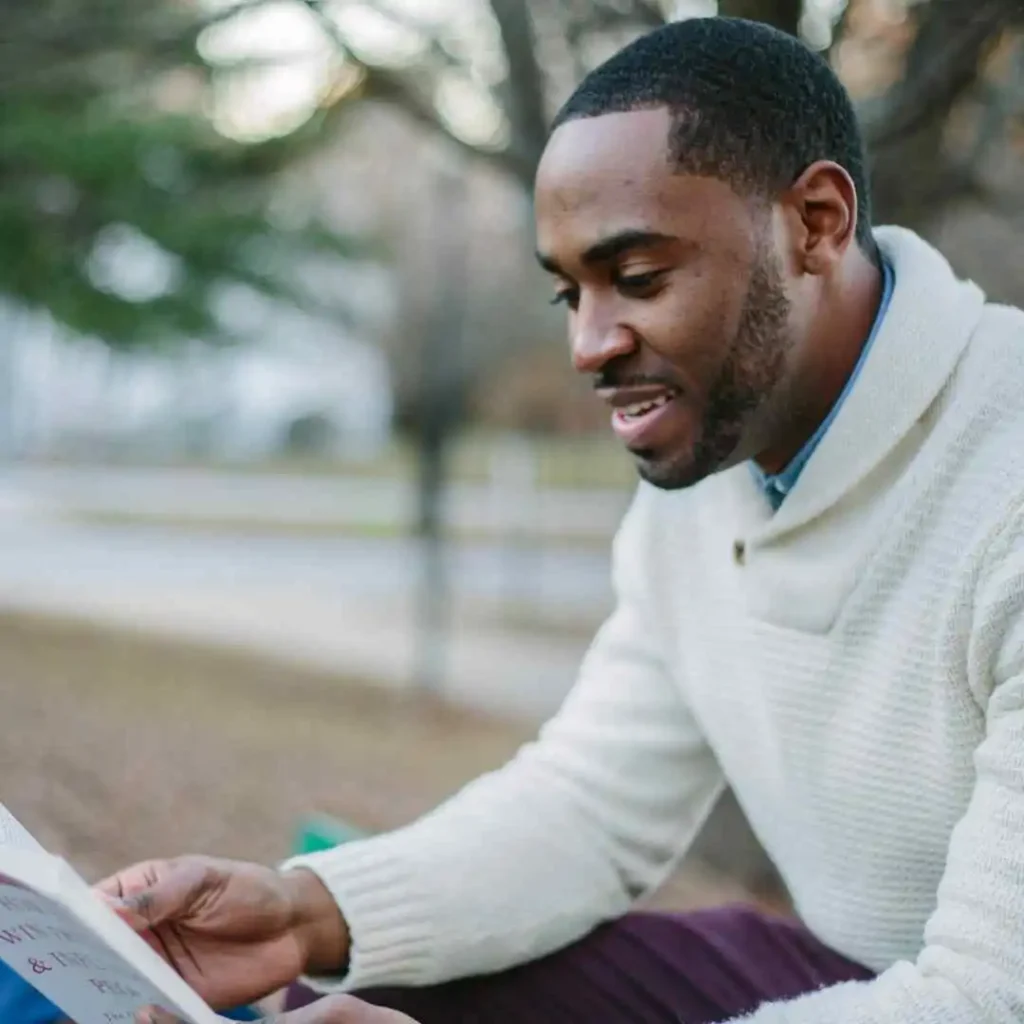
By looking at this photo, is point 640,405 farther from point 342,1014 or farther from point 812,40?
point 812,40

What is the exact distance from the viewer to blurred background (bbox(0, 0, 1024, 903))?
426 cm

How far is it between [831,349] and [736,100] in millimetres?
296

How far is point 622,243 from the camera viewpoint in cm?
166

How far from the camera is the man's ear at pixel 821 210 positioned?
169 centimetres

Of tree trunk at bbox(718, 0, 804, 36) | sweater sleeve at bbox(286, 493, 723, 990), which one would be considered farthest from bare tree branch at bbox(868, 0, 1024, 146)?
sweater sleeve at bbox(286, 493, 723, 990)

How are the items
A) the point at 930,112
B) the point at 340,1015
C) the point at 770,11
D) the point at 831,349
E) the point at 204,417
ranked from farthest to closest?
the point at 204,417 → the point at 930,112 → the point at 770,11 → the point at 831,349 → the point at 340,1015

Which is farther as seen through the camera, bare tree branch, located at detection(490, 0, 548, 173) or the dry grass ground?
the dry grass ground

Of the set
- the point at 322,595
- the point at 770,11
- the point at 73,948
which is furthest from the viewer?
the point at 322,595

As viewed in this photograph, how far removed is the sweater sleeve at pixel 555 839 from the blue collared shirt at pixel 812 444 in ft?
0.72

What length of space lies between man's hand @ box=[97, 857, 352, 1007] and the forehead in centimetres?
81

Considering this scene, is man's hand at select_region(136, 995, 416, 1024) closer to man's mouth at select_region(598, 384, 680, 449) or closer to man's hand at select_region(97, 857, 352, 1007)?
man's hand at select_region(97, 857, 352, 1007)

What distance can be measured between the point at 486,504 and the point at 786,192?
18111mm

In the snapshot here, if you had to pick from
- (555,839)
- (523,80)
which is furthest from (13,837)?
(523,80)

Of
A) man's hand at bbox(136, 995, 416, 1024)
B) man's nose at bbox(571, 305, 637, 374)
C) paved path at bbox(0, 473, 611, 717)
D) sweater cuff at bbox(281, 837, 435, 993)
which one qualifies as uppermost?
man's nose at bbox(571, 305, 637, 374)
